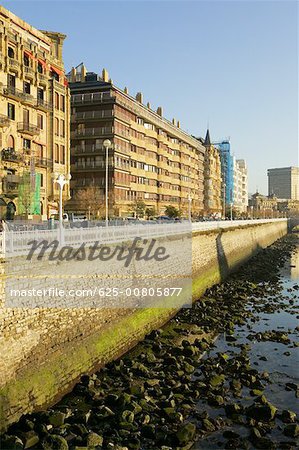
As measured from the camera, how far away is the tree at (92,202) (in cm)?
5272

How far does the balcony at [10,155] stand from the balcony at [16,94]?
15.8ft

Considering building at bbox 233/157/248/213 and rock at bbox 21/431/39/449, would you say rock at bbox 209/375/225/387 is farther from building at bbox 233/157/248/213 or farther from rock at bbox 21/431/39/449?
building at bbox 233/157/248/213

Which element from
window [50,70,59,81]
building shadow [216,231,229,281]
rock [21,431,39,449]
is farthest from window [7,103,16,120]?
rock [21,431,39,449]

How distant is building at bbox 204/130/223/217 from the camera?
375ft

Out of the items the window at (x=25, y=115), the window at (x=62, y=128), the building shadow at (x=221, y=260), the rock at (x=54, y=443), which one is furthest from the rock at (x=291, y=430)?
the window at (x=62, y=128)

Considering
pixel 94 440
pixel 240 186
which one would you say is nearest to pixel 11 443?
pixel 94 440

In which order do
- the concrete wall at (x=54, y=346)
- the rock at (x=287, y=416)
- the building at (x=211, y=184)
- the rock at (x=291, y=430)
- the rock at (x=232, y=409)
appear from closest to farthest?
the concrete wall at (x=54, y=346), the rock at (x=291, y=430), the rock at (x=287, y=416), the rock at (x=232, y=409), the building at (x=211, y=184)

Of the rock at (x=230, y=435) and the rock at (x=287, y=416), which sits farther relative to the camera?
the rock at (x=287, y=416)

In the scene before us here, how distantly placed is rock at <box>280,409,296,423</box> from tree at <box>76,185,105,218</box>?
3898 centimetres

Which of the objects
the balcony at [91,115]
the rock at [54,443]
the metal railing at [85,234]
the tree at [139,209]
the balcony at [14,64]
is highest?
the balcony at [91,115]

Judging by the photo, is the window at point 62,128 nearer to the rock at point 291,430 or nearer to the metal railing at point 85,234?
the metal railing at point 85,234

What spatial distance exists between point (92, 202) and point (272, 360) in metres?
36.5

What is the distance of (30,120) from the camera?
4162cm

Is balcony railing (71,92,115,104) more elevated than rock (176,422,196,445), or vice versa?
balcony railing (71,92,115,104)
